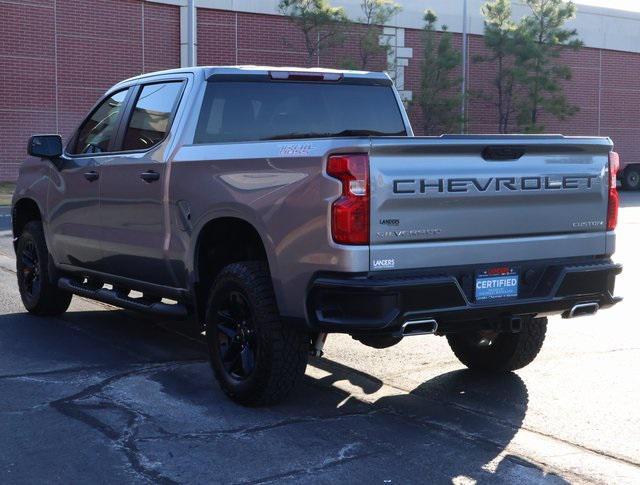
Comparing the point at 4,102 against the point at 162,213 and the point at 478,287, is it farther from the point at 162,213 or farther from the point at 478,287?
the point at 478,287

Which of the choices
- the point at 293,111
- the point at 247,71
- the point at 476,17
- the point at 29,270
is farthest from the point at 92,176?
Answer: the point at 476,17

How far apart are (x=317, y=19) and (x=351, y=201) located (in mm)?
25272

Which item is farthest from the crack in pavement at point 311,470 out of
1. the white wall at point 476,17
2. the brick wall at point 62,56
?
the white wall at point 476,17

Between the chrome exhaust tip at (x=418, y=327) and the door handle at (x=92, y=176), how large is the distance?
126 inches

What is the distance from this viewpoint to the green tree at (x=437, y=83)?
3225 cm

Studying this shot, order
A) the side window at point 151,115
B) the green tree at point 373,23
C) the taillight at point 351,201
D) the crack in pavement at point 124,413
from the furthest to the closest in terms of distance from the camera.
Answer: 1. the green tree at point 373,23
2. the side window at point 151,115
3. the taillight at point 351,201
4. the crack in pavement at point 124,413

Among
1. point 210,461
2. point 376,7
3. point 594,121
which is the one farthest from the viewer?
point 594,121

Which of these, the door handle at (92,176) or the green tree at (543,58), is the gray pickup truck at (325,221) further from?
the green tree at (543,58)

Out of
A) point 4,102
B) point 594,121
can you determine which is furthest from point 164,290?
point 594,121

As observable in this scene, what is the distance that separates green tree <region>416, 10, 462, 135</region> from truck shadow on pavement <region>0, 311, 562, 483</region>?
26016 millimetres

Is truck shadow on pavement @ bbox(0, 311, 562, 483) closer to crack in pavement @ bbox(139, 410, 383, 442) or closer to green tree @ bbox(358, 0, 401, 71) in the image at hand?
crack in pavement @ bbox(139, 410, 383, 442)

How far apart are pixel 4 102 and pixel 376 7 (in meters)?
12.2

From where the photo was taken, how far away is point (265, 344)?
17.7ft

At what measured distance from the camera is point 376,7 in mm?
31141
